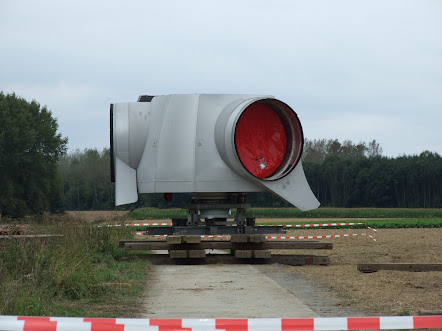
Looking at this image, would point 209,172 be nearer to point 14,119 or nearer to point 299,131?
point 299,131

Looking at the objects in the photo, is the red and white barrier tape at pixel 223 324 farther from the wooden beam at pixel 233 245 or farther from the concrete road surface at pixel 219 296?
the wooden beam at pixel 233 245

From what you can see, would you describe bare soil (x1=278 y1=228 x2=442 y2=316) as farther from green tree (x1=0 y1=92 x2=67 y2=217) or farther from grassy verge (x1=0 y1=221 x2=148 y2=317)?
green tree (x1=0 y1=92 x2=67 y2=217)

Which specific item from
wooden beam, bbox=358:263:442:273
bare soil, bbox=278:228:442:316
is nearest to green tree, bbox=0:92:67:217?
bare soil, bbox=278:228:442:316

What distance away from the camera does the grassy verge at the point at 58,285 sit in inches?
323

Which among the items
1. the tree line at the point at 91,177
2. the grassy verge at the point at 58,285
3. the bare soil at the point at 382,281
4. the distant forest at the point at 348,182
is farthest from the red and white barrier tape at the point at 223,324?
the distant forest at the point at 348,182

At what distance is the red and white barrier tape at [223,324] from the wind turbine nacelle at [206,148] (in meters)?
10.0

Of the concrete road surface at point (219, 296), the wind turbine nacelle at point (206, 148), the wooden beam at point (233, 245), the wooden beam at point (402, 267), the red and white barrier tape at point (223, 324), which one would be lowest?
the concrete road surface at point (219, 296)

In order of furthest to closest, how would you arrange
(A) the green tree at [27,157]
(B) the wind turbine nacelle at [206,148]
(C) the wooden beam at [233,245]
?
(A) the green tree at [27,157] → (C) the wooden beam at [233,245] → (B) the wind turbine nacelle at [206,148]

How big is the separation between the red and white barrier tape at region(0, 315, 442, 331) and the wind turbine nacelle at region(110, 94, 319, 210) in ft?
32.9

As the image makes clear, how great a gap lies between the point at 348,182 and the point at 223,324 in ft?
242

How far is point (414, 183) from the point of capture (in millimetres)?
76188

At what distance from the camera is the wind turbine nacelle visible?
16344 mm

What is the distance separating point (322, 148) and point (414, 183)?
87.9 ft

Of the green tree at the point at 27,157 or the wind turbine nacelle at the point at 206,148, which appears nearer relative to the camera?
the wind turbine nacelle at the point at 206,148
